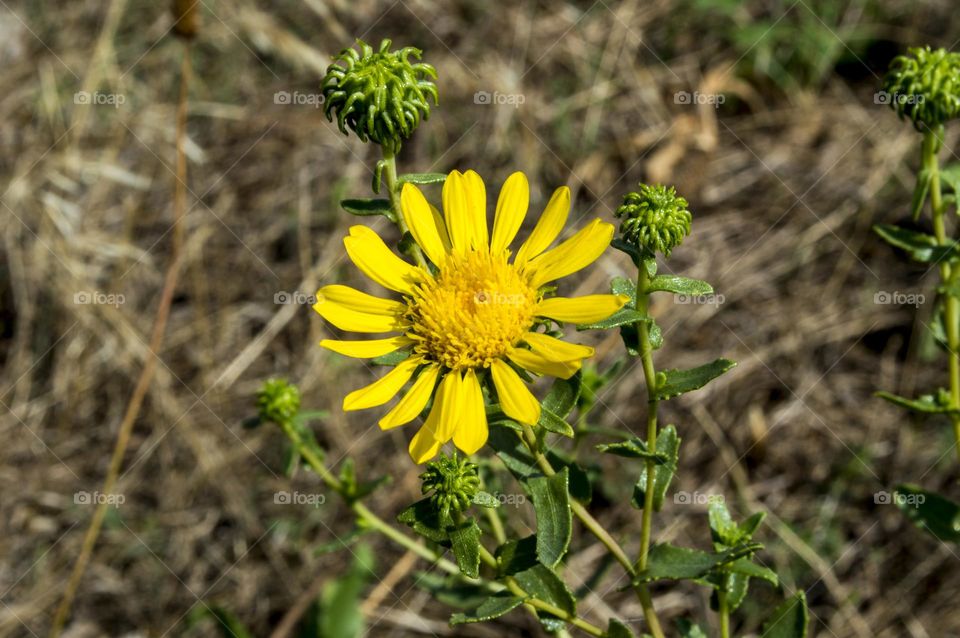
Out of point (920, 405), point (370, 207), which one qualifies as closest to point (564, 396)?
point (370, 207)

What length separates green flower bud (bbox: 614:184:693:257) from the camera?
2.35 meters

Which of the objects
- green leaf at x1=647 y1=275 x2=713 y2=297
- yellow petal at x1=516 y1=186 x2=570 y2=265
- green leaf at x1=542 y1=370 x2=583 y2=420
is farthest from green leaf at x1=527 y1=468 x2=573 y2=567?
yellow petal at x1=516 y1=186 x2=570 y2=265

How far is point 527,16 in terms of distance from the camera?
6598 mm

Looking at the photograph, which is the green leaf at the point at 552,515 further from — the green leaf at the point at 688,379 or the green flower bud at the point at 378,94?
the green flower bud at the point at 378,94

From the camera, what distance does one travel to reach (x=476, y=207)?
275cm

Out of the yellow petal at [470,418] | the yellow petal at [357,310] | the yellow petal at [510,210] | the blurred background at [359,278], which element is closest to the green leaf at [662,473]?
the yellow petal at [470,418]

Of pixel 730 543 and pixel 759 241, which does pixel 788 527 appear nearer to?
pixel 759 241

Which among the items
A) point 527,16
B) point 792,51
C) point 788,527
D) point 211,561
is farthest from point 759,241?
point 211,561

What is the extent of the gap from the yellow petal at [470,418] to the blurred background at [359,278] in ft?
8.28

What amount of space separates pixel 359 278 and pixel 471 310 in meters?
3.30

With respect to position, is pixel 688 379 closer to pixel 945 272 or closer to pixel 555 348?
pixel 555 348

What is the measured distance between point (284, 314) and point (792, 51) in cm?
361

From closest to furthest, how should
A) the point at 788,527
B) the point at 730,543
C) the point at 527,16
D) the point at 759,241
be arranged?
the point at 730,543
the point at 788,527
the point at 759,241
the point at 527,16

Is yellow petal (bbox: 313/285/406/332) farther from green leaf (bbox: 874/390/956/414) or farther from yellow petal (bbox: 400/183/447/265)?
green leaf (bbox: 874/390/956/414)
